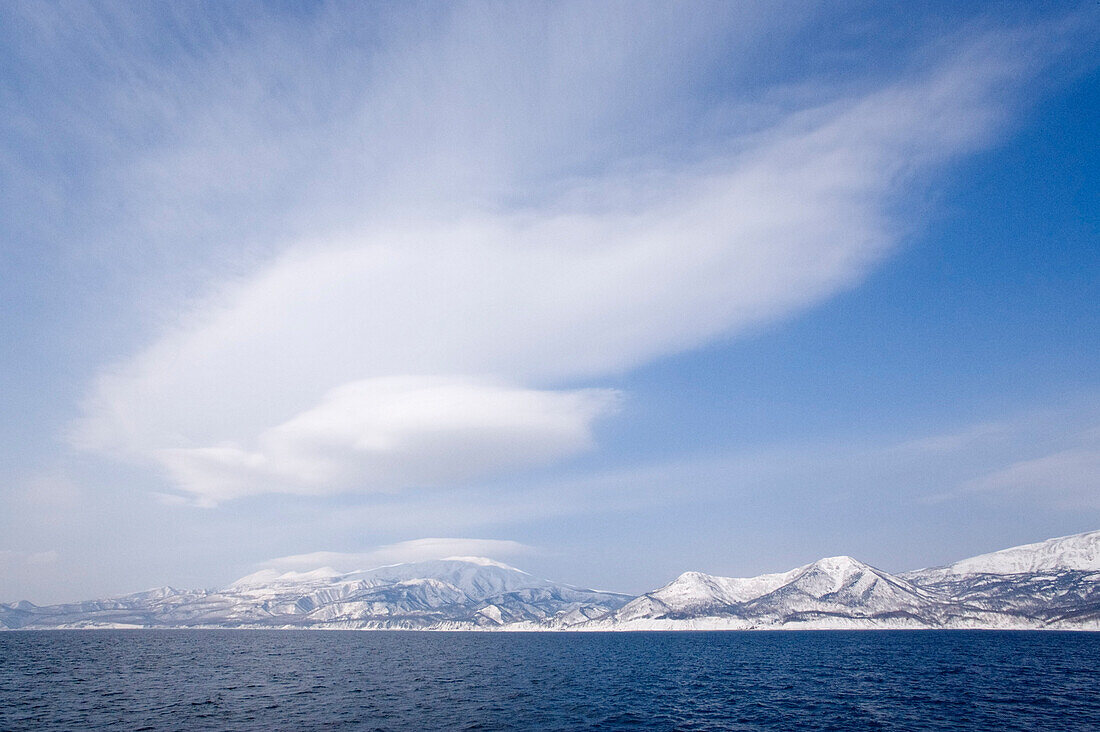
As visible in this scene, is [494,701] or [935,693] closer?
[494,701]

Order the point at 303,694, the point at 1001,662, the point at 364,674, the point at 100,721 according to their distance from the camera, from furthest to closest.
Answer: the point at 1001,662, the point at 364,674, the point at 303,694, the point at 100,721

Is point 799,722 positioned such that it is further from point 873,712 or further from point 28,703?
point 28,703

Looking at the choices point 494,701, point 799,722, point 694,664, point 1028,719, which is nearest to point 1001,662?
point 694,664

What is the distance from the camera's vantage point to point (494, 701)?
337 ft

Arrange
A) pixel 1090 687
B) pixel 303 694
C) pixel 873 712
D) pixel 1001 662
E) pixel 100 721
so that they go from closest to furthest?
pixel 100 721
pixel 873 712
pixel 303 694
pixel 1090 687
pixel 1001 662

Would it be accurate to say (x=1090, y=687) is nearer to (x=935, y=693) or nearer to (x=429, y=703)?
(x=935, y=693)

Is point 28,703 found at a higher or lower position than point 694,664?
higher

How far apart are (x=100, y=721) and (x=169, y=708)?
12.2m

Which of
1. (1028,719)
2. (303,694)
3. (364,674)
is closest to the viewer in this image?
(1028,719)

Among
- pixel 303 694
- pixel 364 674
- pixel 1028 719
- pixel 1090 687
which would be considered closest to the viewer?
pixel 1028 719

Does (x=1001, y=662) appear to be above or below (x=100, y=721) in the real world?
below

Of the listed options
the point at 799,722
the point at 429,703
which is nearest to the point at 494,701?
the point at 429,703

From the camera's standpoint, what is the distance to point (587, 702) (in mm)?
104938

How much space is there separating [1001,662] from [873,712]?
13438 cm
